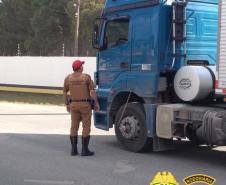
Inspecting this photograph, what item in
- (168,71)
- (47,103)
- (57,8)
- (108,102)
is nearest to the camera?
(168,71)

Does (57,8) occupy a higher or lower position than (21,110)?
higher

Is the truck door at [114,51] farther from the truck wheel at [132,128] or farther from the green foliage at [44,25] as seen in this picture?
the green foliage at [44,25]

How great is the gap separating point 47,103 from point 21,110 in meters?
3.15

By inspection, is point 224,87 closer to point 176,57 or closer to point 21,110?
point 176,57

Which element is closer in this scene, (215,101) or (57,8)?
(215,101)

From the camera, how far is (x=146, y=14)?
8703 mm

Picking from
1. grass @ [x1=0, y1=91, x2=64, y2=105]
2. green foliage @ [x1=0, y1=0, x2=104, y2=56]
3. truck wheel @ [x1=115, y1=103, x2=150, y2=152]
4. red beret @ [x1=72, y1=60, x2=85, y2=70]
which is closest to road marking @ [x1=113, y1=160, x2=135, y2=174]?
truck wheel @ [x1=115, y1=103, x2=150, y2=152]

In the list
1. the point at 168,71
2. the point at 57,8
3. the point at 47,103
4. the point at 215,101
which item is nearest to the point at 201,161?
the point at 215,101

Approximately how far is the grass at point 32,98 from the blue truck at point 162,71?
12081 mm

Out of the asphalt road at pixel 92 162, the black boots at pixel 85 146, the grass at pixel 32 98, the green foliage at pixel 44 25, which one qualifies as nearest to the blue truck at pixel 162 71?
the asphalt road at pixel 92 162

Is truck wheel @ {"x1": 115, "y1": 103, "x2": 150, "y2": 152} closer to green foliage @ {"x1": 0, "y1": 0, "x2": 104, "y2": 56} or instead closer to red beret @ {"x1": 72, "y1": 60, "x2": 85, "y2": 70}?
red beret @ {"x1": 72, "y1": 60, "x2": 85, "y2": 70}

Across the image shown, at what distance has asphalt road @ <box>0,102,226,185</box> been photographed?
6.98 metres

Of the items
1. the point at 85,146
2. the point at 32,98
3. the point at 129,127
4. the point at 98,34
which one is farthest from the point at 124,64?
the point at 32,98

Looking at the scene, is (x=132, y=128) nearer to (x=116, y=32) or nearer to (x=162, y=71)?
(x=162, y=71)
